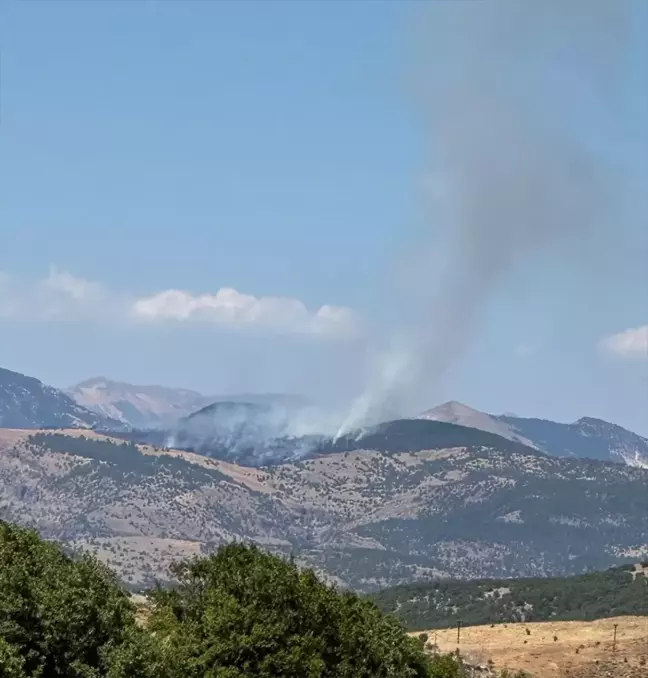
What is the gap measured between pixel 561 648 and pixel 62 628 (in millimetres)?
76522

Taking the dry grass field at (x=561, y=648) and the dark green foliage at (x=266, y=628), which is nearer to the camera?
the dark green foliage at (x=266, y=628)

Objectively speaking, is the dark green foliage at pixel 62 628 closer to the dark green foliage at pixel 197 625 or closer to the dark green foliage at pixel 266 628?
the dark green foliage at pixel 197 625

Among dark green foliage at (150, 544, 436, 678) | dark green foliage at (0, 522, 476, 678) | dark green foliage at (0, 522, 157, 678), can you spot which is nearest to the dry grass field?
dark green foliage at (0, 522, 476, 678)

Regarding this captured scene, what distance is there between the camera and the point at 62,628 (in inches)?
2093

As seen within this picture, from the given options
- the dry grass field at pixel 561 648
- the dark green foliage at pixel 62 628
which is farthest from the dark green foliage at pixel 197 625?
the dry grass field at pixel 561 648

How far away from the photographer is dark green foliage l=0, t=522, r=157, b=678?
5172cm

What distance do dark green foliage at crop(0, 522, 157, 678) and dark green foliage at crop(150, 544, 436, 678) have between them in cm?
399

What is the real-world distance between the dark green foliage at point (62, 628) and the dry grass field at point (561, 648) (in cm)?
6091

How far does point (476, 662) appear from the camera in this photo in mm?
108375

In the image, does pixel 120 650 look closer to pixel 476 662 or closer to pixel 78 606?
pixel 78 606

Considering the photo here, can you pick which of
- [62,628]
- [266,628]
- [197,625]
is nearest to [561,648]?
[266,628]

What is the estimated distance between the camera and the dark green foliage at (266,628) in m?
63.3

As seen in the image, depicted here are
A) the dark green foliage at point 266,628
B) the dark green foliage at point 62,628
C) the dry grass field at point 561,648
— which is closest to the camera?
the dark green foliage at point 62,628

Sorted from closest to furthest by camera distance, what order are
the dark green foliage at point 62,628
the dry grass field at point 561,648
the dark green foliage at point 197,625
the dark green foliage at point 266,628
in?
1. the dark green foliage at point 62,628
2. the dark green foliage at point 197,625
3. the dark green foliage at point 266,628
4. the dry grass field at point 561,648
